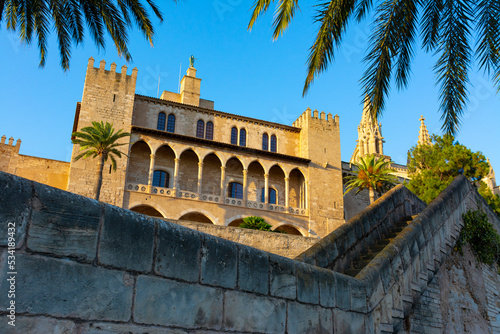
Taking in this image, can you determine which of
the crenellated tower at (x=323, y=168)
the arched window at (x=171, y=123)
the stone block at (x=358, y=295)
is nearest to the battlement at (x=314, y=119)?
the crenellated tower at (x=323, y=168)

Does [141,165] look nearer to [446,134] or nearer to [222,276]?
[446,134]

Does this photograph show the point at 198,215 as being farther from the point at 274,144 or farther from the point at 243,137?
the point at 274,144

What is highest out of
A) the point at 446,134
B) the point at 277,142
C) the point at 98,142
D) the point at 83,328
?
the point at 277,142

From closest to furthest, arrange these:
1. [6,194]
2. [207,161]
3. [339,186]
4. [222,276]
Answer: [6,194], [222,276], [207,161], [339,186]

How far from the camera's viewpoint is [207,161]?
3512cm

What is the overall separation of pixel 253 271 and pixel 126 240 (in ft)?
4.73

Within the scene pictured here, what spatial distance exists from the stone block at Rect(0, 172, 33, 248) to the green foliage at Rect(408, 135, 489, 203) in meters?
33.6

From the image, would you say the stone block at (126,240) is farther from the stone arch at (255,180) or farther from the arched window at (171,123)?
the stone arch at (255,180)

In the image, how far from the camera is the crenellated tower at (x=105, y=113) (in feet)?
97.1

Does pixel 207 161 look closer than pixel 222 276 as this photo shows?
No

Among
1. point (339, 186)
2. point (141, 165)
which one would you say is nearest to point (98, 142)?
point (141, 165)

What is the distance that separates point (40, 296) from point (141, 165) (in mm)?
30719

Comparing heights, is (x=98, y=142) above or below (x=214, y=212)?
above

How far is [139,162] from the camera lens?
3278cm
